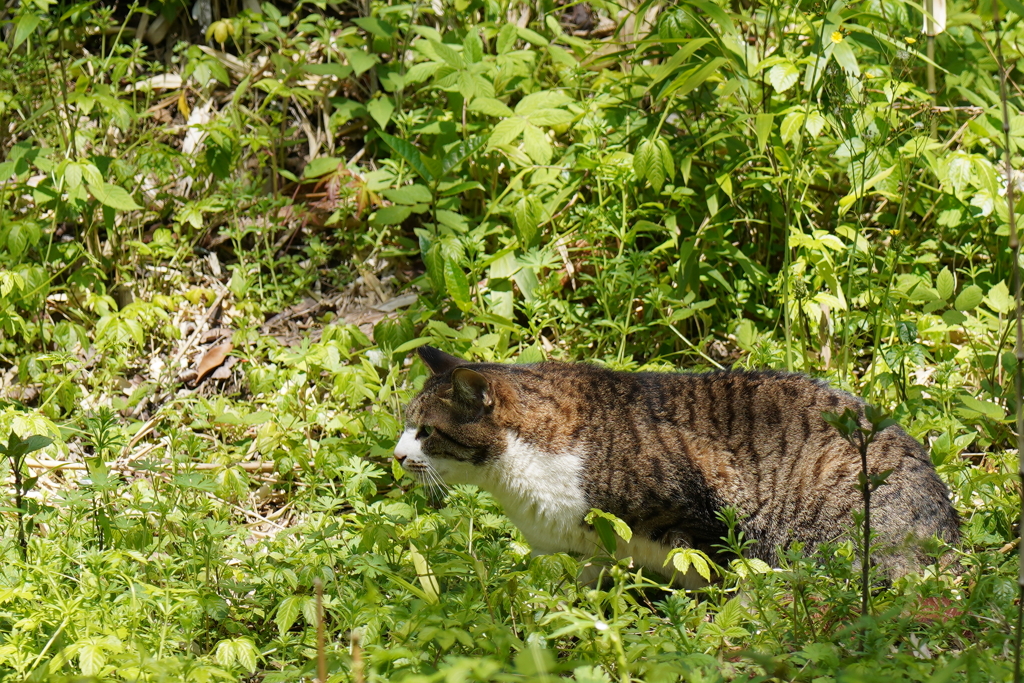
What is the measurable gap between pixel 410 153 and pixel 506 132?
606mm

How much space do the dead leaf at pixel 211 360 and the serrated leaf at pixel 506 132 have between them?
1.94 m

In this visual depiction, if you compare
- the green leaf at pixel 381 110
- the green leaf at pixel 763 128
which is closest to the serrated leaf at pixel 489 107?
the green leaf at pixel 381 110

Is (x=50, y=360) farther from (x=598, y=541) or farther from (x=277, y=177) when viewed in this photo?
(x=598, y=541)

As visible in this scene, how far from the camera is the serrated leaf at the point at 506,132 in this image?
16.3 ft

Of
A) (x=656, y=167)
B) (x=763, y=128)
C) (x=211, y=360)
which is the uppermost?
(x=763, y=128)

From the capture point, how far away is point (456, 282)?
4691mm

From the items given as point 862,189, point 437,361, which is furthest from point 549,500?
point 862,189

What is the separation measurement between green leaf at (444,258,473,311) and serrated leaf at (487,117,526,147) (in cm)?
73

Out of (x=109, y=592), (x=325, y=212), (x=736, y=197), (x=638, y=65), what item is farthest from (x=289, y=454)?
(x=638, y=65)

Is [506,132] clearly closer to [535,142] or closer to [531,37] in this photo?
[535,142]

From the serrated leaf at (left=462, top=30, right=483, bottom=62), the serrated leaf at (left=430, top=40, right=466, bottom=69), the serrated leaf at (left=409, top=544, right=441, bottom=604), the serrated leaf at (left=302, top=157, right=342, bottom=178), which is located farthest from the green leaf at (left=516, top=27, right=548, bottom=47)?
the serrated leaf at (left=409, top=544, right=441, bottom=604)

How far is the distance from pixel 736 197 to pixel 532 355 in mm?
1464

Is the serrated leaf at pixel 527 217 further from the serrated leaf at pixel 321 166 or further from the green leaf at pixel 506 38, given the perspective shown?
the serrated leaf at pixel 321 166

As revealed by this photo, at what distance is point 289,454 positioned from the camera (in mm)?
4414
